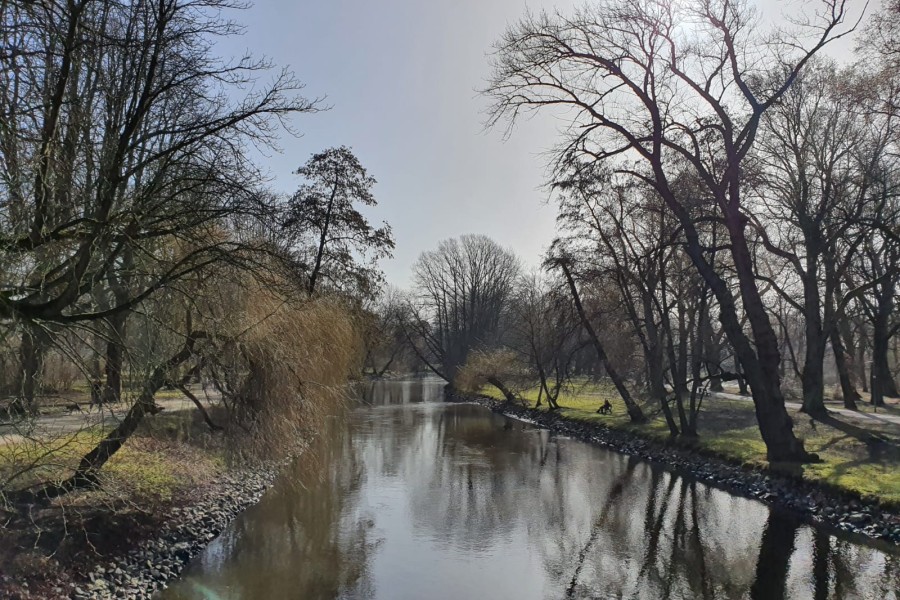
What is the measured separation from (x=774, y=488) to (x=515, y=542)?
6.48 metres

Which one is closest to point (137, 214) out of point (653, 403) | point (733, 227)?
point (733, 227)

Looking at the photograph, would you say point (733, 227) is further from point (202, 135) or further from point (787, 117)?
point (202, 135)

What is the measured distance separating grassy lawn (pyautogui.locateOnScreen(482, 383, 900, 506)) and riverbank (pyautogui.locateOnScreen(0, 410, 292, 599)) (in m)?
12.4

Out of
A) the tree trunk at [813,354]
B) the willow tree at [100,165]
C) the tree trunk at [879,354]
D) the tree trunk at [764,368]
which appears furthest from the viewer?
the tree trunk at [879,354]

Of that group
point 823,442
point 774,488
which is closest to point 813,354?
point 823,442

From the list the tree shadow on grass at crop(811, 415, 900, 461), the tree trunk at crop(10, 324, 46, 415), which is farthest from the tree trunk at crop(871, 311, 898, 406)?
the tree trunk at crop(10, 324, 46, 415)

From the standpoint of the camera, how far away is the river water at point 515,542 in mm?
9367

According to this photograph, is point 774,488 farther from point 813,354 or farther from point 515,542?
point 813,354

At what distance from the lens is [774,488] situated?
46.6 ft

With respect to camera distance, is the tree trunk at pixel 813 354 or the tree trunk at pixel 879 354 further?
the tree trunk at pixel 879 354

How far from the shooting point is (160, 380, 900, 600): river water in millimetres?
9367

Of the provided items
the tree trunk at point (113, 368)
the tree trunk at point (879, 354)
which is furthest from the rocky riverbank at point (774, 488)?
the tree trunk at point (113, 368)

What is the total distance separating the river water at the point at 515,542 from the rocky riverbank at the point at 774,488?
0.49 m

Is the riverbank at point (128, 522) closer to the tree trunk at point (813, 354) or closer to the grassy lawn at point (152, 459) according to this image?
the grassy lawn at point (152, 459)
